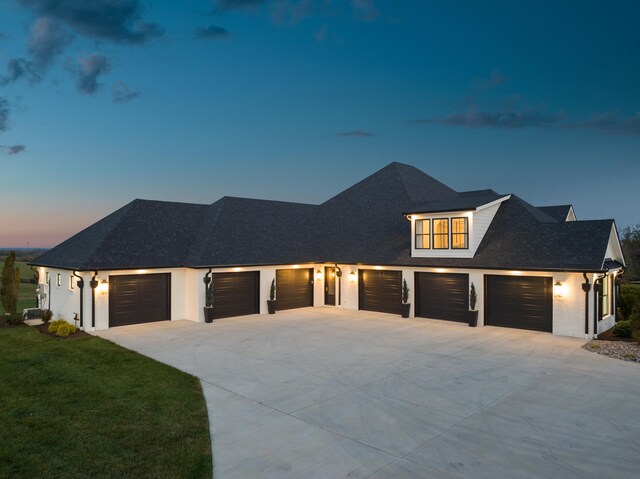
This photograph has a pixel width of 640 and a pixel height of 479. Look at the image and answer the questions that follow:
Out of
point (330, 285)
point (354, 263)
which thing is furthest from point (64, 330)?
point (354, 263)

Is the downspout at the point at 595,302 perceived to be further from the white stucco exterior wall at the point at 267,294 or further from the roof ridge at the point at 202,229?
the roof ridge at the point at 202,229

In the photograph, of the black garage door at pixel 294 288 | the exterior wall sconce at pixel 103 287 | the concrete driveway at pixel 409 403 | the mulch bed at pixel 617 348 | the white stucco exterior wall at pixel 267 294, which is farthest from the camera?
the black garage door at pixel 294 288

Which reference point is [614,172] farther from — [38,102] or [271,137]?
[38,102]

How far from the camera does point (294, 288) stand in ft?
71.4

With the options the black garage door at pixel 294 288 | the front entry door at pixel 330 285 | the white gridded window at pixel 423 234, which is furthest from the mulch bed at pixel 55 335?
the white gridded window at pixel 423 234

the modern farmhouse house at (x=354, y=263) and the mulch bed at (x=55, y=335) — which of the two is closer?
the mulch bed at (x=55, y=335)

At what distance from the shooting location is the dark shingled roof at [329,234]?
1633 cm

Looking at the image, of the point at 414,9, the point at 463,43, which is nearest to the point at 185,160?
the point at 414,9

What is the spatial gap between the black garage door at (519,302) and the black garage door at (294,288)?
952 cm

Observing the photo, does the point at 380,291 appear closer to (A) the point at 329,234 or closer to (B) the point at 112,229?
(A) the point at 329,234

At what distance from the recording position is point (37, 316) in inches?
753

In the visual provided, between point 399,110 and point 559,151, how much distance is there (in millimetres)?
12308

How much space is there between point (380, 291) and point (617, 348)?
1009cm

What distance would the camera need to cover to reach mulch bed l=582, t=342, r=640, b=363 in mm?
12117
